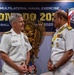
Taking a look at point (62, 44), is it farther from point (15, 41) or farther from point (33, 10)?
point (33, 10)

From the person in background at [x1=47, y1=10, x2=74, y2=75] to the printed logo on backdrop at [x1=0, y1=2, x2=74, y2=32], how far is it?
1.51m

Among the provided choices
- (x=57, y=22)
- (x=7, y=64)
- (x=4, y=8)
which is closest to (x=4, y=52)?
(x=7, y=64)

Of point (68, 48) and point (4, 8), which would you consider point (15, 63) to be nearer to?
point (68, 48)

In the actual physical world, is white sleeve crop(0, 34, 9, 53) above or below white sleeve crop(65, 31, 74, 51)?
below

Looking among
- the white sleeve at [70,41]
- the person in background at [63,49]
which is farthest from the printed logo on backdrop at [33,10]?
the white sleeve at [70,41]

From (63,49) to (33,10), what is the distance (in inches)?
70.0

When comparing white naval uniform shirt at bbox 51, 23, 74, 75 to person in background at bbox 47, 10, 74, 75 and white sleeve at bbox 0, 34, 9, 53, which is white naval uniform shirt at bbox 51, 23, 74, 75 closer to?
person in background at bbox 47, 10, 74, 75

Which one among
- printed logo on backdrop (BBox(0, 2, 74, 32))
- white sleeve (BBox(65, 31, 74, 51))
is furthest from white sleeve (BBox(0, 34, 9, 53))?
printed logo on backdrop (BBox(0, 2, 74, 32))

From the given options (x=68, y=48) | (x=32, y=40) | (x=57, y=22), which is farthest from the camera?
(x=32, y=40)

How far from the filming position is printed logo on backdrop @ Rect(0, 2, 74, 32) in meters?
3.95

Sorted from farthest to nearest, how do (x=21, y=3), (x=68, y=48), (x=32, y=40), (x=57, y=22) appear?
(x=21, y=3)
(x=32, y=40)
(x=57, y=22)
(x=68, y=48)

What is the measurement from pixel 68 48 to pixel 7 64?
0.75m

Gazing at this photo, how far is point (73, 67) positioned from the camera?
2414 millimetres

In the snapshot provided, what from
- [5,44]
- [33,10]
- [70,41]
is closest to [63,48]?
[70,41]
